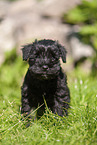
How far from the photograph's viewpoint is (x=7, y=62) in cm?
742

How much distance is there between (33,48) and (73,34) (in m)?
5.42

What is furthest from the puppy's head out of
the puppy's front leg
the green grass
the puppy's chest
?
the green grass

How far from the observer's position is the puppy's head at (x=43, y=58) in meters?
2.86

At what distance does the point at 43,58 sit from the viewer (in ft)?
9.68

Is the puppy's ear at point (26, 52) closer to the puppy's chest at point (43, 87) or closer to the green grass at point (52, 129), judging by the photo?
the puppy's chest at point (43, 87)

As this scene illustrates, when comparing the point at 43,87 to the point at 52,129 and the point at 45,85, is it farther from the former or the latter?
the point at 52,129

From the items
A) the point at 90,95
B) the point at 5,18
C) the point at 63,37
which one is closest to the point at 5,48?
the point at 5,18

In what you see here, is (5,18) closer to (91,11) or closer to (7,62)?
(7,62)

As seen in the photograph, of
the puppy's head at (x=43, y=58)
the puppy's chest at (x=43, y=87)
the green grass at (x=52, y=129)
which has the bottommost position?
the green grass at (x=52, y=129)

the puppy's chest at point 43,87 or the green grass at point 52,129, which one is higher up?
the puppy's chest at point 43,87

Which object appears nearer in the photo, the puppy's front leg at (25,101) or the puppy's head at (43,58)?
the puppy's head at (43,58)

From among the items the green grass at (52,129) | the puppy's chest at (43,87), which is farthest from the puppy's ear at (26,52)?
the green grass at (52,129)

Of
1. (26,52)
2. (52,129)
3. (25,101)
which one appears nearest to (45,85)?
(25,101)

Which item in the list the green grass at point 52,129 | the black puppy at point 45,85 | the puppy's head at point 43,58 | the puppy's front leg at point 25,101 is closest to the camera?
the green grass at point 52,129
